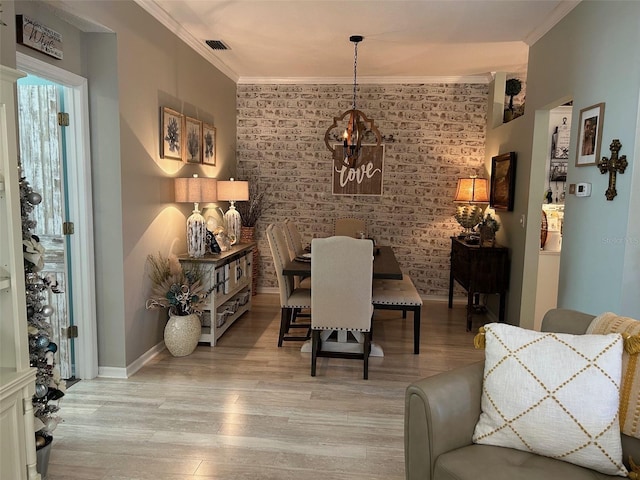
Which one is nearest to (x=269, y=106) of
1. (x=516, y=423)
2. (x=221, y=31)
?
(x=221, y=31)

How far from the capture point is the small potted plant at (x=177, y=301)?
12.2 ft

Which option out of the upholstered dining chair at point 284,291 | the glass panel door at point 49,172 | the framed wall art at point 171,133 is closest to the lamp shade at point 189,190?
the framed wall art at point 171,133

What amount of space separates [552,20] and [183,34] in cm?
321

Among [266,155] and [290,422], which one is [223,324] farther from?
[266,155]

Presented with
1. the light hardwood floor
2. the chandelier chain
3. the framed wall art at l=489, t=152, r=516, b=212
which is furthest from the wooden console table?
the chandelier chain

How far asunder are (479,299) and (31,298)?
16.5ft

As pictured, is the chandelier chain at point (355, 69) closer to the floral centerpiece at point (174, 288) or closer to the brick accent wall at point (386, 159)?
the brick accent wall at point (386, 159)

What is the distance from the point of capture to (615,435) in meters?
1.52

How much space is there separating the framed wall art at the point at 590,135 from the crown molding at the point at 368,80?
282 centimetres

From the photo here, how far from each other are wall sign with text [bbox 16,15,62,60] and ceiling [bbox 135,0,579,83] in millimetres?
884

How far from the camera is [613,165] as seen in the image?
2637 millimetres

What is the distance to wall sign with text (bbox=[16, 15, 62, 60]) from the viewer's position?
256 cm

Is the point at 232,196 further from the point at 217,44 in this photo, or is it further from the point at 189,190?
the point at 217,44

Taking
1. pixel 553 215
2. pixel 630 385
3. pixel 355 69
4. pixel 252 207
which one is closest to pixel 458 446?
pixel 630 385
